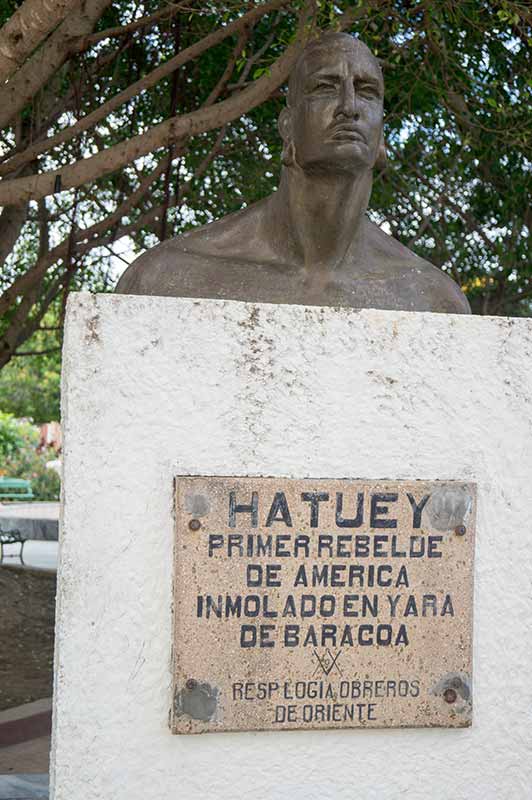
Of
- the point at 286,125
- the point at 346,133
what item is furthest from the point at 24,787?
the point at 346,133

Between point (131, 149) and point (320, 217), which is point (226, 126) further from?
point (320, 217)

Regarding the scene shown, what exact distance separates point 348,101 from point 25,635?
7.55 m

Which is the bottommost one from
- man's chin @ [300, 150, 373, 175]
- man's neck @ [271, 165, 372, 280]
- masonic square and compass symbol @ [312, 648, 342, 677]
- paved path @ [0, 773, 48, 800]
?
paved path @ [0, 773, 48, 800]

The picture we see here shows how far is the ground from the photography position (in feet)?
25.6

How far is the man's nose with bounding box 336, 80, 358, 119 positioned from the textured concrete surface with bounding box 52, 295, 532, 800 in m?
0.80

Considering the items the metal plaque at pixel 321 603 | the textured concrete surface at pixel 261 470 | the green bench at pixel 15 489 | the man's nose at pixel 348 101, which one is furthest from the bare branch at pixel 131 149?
the green bench at pixel 15 489

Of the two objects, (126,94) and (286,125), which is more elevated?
(126,94)

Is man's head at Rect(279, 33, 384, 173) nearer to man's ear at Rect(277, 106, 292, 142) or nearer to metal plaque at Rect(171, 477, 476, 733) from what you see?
man's ear at Rect(277, 106, 292, 142)

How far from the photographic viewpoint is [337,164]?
3314 mm

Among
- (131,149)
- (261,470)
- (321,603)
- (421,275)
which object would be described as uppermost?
(131,149)

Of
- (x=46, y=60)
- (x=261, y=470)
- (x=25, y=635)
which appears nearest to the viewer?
(x=261, y=470)

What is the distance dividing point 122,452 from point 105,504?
0.13 m

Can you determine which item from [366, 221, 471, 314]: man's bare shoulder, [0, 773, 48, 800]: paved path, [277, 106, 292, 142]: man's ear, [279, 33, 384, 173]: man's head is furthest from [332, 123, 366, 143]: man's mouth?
[0, 773, 48, 800]: paved path

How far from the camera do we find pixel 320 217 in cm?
339
